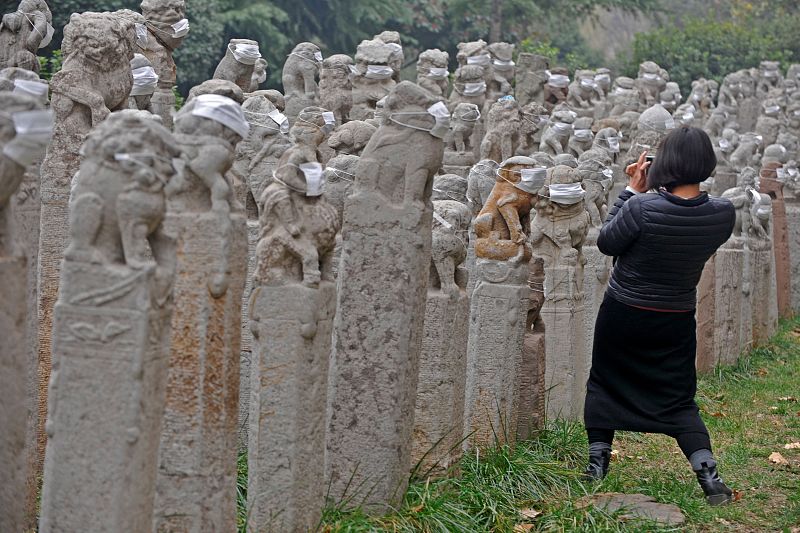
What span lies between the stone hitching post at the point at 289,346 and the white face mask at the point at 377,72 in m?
10.6

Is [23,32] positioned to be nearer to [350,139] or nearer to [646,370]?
[350,139]

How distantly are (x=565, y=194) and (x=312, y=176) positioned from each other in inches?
148

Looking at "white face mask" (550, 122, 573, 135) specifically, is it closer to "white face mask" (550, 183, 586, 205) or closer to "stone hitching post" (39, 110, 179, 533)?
"white face mask" (550, 183, 586, 205)

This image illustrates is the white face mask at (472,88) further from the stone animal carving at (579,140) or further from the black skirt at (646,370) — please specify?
the black skirt at (646,370)

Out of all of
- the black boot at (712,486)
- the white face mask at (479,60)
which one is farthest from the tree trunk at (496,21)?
the black boot at (712,486)

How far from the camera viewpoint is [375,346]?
6.93 m

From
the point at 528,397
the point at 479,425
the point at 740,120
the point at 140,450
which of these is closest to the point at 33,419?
the point at 140,450

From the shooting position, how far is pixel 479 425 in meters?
8.73

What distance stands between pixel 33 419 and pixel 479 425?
297cm

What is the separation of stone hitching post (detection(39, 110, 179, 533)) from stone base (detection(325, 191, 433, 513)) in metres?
1.91

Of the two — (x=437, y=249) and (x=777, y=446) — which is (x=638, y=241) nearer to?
(x=437, y=249)

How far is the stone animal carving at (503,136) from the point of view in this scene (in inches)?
609

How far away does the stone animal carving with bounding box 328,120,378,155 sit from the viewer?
9.66 metres

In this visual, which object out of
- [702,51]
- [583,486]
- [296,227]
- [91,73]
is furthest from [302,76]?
[702,51]
